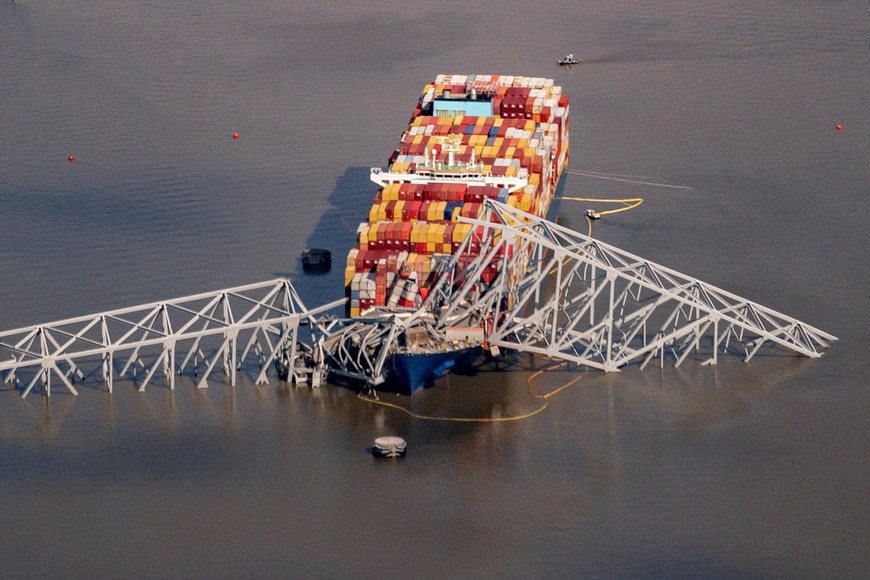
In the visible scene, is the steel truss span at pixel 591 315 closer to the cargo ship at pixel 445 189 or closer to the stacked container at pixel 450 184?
the cargo ship at pixel 445 189

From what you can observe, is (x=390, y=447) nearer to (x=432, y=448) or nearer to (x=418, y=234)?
(x=432, y=448)

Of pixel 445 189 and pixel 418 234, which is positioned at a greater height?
pixel 445 189

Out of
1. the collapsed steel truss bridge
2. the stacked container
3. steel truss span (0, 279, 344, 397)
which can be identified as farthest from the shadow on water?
steel truss span (0, 279, 344, 397)

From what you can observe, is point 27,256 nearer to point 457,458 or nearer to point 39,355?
point 39,355

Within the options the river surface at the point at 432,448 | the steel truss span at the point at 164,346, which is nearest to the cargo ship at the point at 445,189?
the river surface at the point at 432,448

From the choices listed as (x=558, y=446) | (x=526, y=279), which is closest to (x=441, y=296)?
(x=526, y=279)

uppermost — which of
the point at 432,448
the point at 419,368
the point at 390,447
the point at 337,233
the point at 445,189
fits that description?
the point at 445,189

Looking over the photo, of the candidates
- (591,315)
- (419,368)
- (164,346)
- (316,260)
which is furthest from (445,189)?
(164,346)
